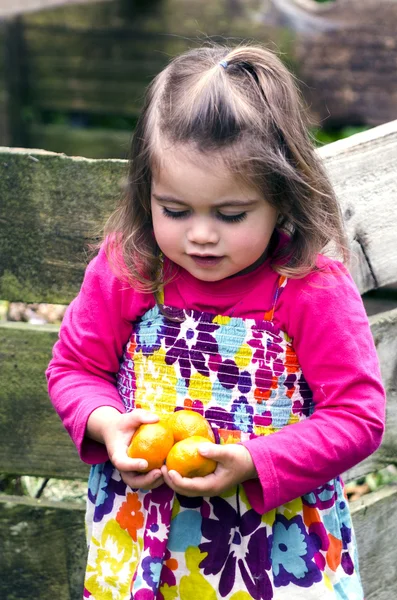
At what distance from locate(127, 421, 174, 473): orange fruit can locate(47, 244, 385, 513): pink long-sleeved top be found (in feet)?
0.54

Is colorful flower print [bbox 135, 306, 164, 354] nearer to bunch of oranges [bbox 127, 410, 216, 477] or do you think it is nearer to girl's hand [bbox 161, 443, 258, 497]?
bunch of oranges [bbox 127, 410, 216, 477]

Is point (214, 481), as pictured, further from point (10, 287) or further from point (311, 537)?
point (10, 287)

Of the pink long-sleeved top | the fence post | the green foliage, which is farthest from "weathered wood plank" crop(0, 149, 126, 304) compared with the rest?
the fence post

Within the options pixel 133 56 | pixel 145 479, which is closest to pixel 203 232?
pixel 145 479

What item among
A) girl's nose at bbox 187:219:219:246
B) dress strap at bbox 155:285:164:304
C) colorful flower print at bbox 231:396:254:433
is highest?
girl's nose at bbox 187:219:219:246

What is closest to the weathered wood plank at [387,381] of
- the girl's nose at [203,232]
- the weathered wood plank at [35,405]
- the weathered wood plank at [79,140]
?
the weathered wood plank at [35,405]

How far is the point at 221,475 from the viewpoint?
6.22 ft

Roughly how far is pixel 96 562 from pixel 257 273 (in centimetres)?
75

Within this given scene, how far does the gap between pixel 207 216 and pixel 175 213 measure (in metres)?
0.08

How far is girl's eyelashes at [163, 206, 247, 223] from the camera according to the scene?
191cm

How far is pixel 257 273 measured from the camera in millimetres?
2037

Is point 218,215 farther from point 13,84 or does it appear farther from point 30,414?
point 13,84

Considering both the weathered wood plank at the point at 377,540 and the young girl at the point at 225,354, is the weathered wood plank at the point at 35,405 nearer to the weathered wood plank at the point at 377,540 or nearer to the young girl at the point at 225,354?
the weathered wood plank at the point at 377,540

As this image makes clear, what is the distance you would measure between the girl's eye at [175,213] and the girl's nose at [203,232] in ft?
0.11
